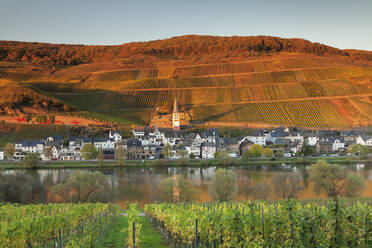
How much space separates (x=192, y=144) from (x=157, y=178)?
1092 inches

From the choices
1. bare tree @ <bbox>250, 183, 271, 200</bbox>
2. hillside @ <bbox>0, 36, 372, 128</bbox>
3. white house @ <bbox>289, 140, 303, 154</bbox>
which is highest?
hillside @ <bbox>0, 36, 372, 128</bbox>

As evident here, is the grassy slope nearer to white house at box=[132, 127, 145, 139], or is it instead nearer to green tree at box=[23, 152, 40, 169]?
green tree at box=[23, 152, 40, 169]

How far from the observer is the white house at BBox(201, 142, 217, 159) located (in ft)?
247

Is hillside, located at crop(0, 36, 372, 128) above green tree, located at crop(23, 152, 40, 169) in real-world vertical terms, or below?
above

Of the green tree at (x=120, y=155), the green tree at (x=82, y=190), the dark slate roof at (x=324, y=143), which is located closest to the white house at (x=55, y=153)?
the green tree at (x=120, y=155)

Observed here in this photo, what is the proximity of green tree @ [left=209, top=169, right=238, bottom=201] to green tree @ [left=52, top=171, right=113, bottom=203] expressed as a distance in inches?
344

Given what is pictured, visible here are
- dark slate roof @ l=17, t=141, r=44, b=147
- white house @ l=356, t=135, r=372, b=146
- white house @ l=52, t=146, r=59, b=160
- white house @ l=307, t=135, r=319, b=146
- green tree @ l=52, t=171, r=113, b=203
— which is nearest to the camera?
green tree @ l=52, t=171, r=113, b=203

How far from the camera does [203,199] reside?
35344 mm

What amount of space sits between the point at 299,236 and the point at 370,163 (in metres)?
56.4

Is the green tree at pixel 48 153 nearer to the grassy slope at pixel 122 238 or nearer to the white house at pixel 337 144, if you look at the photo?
the white house at pixel 337 144

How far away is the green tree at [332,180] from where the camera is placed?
32344mm

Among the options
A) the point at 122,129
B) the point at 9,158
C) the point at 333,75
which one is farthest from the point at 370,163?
the point at 333,75

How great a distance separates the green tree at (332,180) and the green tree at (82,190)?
1792cm

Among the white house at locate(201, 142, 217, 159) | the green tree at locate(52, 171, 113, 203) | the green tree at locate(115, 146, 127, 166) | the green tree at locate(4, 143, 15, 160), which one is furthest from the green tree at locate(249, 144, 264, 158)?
the green tree at locate(4, 143, 15, 160)
